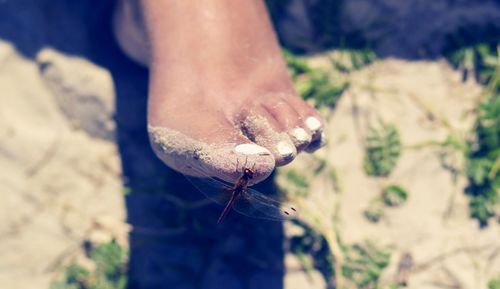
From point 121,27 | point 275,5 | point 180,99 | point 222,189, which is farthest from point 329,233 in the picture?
point 121,27

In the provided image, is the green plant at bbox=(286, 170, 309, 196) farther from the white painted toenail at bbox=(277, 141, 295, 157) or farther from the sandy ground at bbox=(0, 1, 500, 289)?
the white painted toenail at bbox=(277, 141, 295, 157)

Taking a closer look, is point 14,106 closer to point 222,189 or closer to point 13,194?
point 13,194

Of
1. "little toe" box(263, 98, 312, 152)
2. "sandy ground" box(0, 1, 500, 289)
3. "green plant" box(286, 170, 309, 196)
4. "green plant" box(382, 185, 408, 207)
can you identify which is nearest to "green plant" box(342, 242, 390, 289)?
"sandy ground" box(0, 1, 500, 289)

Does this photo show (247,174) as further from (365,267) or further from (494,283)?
(494,283)

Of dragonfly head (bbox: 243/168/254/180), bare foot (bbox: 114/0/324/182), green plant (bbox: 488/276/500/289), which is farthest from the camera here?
green plant (bbox: 488/276/500/289)

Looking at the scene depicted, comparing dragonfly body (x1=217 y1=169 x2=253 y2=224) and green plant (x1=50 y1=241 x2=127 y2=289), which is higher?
dragonfly body (x1=217 y1=169 x2=253 y2=224)

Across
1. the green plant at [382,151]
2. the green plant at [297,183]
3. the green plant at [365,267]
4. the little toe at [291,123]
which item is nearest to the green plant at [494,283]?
the green plant at [365,267]

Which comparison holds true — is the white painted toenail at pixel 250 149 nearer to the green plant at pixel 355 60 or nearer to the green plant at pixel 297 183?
the green plant at pixel 297 183
